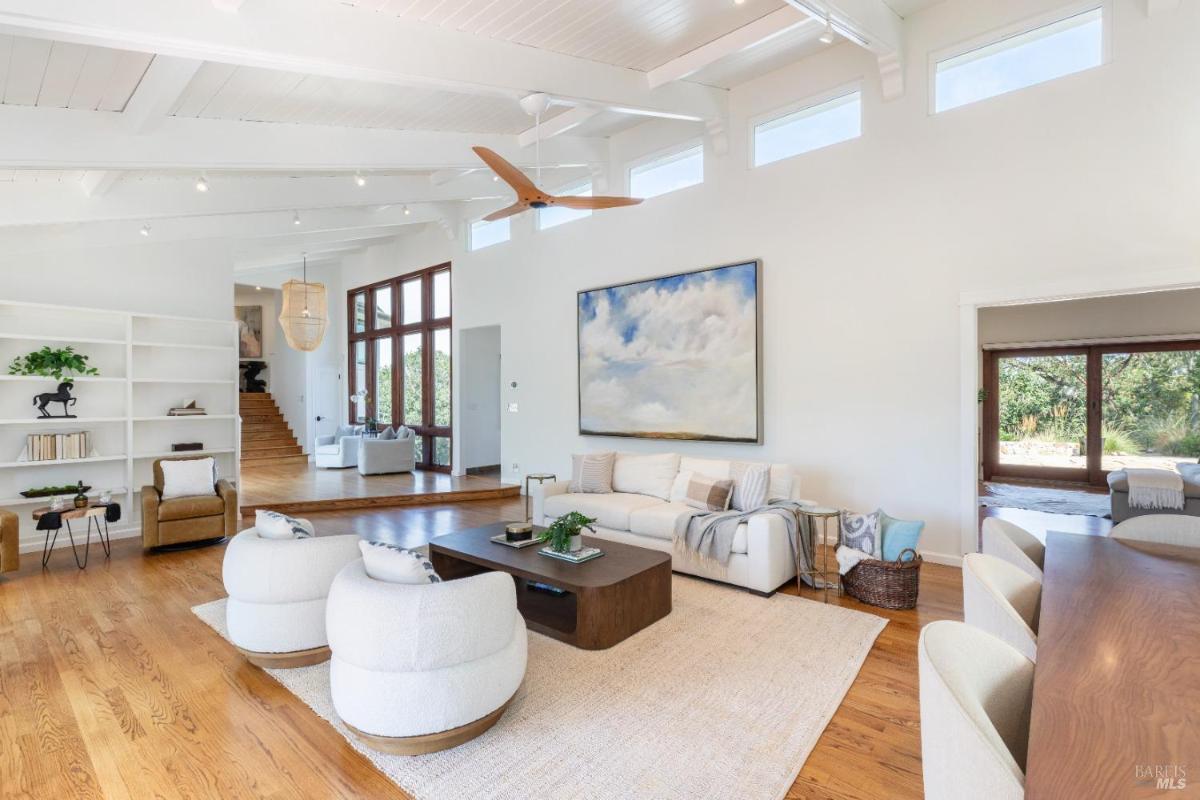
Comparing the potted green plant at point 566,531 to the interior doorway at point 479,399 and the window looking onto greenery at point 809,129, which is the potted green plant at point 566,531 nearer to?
the window looking onto greenery at point 809,129

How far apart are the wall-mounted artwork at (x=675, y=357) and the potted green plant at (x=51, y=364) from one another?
5.07 meters

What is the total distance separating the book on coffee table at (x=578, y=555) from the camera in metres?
3.66

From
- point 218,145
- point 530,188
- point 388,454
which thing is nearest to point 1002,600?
point 530,188

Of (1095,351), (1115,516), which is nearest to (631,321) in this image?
(1115,516)

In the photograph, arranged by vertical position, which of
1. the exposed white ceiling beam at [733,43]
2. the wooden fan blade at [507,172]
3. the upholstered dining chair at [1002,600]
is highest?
the exposed white ceiling beam at [733,43]

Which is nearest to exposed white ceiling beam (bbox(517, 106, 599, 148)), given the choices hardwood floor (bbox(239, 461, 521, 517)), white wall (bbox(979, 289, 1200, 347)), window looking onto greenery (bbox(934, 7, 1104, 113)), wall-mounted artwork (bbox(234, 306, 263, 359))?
window looking onto greenery (bbox(934, 7, 1104, 113))

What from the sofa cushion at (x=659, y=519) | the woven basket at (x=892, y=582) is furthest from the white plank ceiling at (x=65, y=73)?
the woven basket at (x=892, y=582)

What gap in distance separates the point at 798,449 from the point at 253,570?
454 cm

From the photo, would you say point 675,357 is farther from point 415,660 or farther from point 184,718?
point 184,718

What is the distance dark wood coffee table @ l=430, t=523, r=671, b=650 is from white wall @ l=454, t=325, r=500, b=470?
18.4 ft

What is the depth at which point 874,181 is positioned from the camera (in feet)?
16.7

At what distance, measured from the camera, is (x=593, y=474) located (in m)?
5.68

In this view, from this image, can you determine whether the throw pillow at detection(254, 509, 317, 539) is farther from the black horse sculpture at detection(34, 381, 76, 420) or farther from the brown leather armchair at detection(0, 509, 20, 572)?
the black horse sculpture at detection(34, 381, 76, 420)

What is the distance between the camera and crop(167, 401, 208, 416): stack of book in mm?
6348
